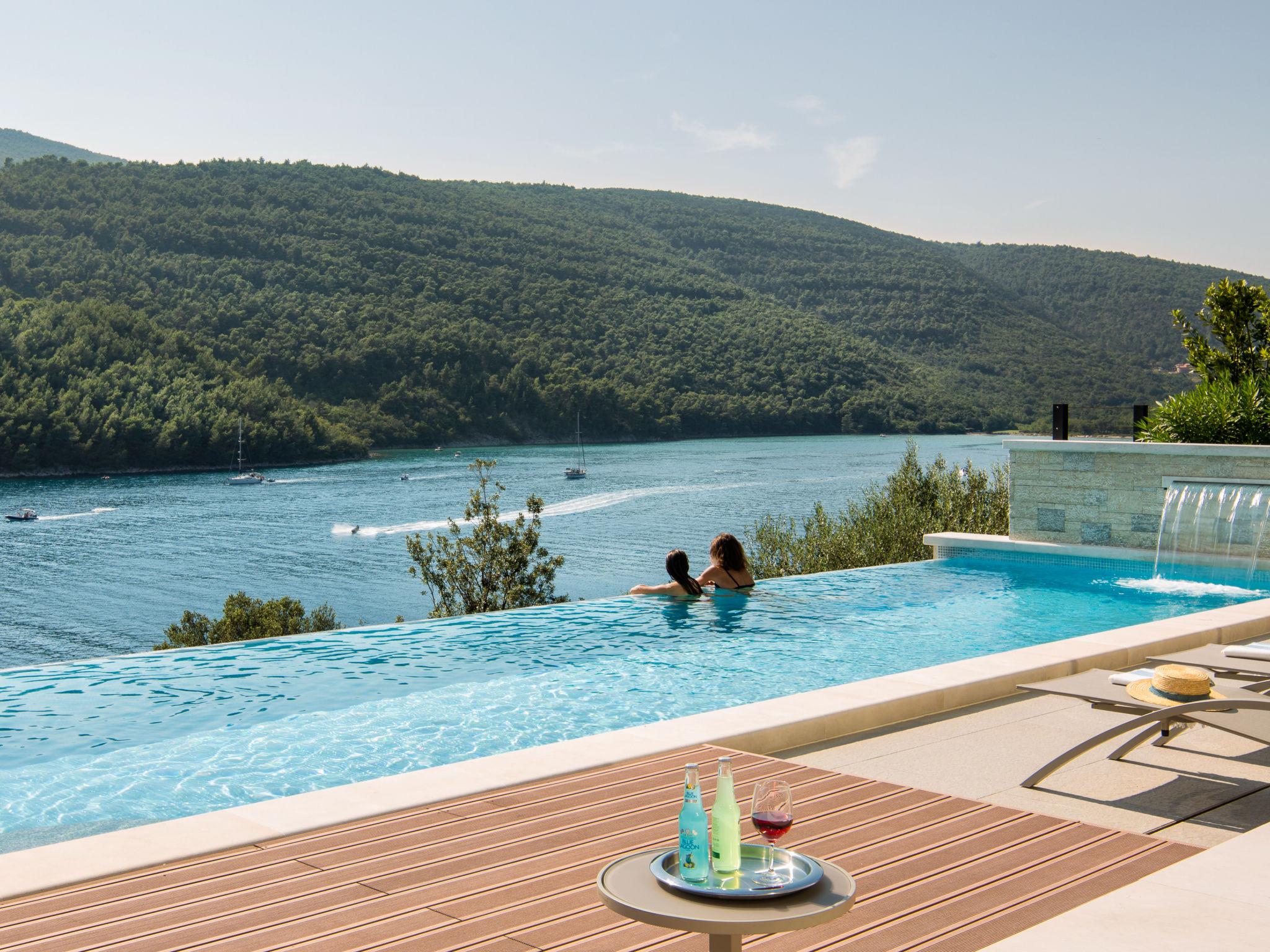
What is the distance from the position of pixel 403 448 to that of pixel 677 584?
68406 millimetres

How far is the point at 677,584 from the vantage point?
10305mm

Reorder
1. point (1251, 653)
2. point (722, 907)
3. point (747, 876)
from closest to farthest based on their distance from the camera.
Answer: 1. point (722, 907)
2. point (747, 876)
3. point (1251, 653)

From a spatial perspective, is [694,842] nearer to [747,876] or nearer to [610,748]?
[747,876]

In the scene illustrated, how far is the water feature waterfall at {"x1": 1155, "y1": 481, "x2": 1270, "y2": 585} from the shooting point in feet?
35.0

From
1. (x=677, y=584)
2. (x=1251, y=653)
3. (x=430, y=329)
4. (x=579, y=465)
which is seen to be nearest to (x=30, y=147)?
(x=430, y=329)

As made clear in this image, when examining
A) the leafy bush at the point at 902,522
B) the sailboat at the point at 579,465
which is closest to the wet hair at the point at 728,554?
the leafy bush at the point at 902,522

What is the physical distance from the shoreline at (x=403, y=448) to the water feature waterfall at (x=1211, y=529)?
49.2 metres

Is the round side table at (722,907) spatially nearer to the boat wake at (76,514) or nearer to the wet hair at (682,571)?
the wet hair at (682,571)

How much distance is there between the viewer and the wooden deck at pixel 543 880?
260cm

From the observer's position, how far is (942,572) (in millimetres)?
12086

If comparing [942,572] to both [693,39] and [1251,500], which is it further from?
[693,39]

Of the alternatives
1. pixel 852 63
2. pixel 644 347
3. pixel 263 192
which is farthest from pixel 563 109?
pixel 263 192

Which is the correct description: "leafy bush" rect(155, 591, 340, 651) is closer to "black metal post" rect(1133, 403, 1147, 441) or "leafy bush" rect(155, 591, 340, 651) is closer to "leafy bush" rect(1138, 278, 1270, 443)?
"black metal post" rect(1133, 403, 1147, 441)

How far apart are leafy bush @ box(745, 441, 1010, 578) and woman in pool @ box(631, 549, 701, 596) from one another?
4.84 meters
